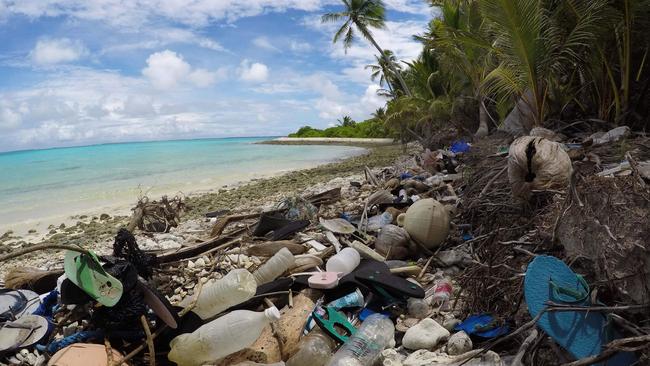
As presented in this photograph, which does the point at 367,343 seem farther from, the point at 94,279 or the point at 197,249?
the point at 197,249

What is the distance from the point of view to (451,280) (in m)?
3.32

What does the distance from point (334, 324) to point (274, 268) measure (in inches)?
32.8

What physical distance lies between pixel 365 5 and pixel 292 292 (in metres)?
27.2

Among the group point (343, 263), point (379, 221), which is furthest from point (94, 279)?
point (379, 221)

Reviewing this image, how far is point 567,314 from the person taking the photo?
1.91 m

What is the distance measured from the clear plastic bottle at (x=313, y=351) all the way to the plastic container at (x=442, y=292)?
88 centimetres

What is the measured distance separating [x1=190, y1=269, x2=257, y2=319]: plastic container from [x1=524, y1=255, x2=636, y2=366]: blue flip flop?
162cm

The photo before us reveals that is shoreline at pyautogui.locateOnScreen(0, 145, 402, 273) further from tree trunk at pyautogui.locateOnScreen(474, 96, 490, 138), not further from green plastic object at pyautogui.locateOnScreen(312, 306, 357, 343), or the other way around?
tree trunk at pyautogui.locateOnScreen(474, 96, 490, 138)

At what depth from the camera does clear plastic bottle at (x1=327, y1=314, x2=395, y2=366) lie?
2279mm

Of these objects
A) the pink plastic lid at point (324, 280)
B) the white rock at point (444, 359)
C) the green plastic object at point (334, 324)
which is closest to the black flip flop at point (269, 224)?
the pink plastic lid at point (324, 280)

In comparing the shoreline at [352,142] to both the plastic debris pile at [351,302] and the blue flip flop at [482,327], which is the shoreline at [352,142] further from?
the blue flip flop at [482,327]

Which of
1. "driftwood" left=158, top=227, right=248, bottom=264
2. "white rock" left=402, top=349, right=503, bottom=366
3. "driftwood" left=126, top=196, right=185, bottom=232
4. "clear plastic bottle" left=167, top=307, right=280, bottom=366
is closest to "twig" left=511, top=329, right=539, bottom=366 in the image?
"white rock" left=402, top=349, right=503, bottom=366

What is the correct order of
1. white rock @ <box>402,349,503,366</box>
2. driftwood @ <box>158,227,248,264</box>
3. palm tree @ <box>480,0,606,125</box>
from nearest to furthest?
white rock @ <box>402,349,503,366</box>, driftwood @ <box>158,227,248,264</box>, palm tree @ <box>480,0,606,125</box>

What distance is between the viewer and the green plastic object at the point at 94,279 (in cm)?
224
